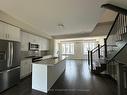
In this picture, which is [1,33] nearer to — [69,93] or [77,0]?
[77,0]

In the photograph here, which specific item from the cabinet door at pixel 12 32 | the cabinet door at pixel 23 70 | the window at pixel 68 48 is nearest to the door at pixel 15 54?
the cabinet door at pixel 12 32

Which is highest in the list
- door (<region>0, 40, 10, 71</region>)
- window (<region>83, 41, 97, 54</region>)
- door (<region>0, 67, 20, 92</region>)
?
window (<region>83, 41, 97, 54</region>)

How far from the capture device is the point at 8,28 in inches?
140

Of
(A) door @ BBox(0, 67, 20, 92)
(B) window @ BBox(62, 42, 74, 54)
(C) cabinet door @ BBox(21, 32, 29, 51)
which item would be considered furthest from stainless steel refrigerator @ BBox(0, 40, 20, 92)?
(B) window @ BBox(62, 42, 74, 54)

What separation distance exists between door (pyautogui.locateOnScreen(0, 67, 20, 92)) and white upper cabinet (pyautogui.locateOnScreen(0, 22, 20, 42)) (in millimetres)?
1227

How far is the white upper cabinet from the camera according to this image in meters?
3.25

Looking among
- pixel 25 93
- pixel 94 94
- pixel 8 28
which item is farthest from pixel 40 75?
pixel 8 28

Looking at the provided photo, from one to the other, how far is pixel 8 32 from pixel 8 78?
5.51 feet

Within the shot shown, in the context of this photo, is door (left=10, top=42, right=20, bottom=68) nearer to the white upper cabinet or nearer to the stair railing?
the white upper cabinet

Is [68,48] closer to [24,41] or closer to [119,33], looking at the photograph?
[24,41]

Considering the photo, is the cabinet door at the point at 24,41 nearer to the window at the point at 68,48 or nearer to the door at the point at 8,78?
the door at the point at 8,78

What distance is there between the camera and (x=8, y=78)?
3.32 meters

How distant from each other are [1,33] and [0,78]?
1.48 metres

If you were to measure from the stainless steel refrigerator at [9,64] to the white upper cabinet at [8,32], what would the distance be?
26 centimetres
